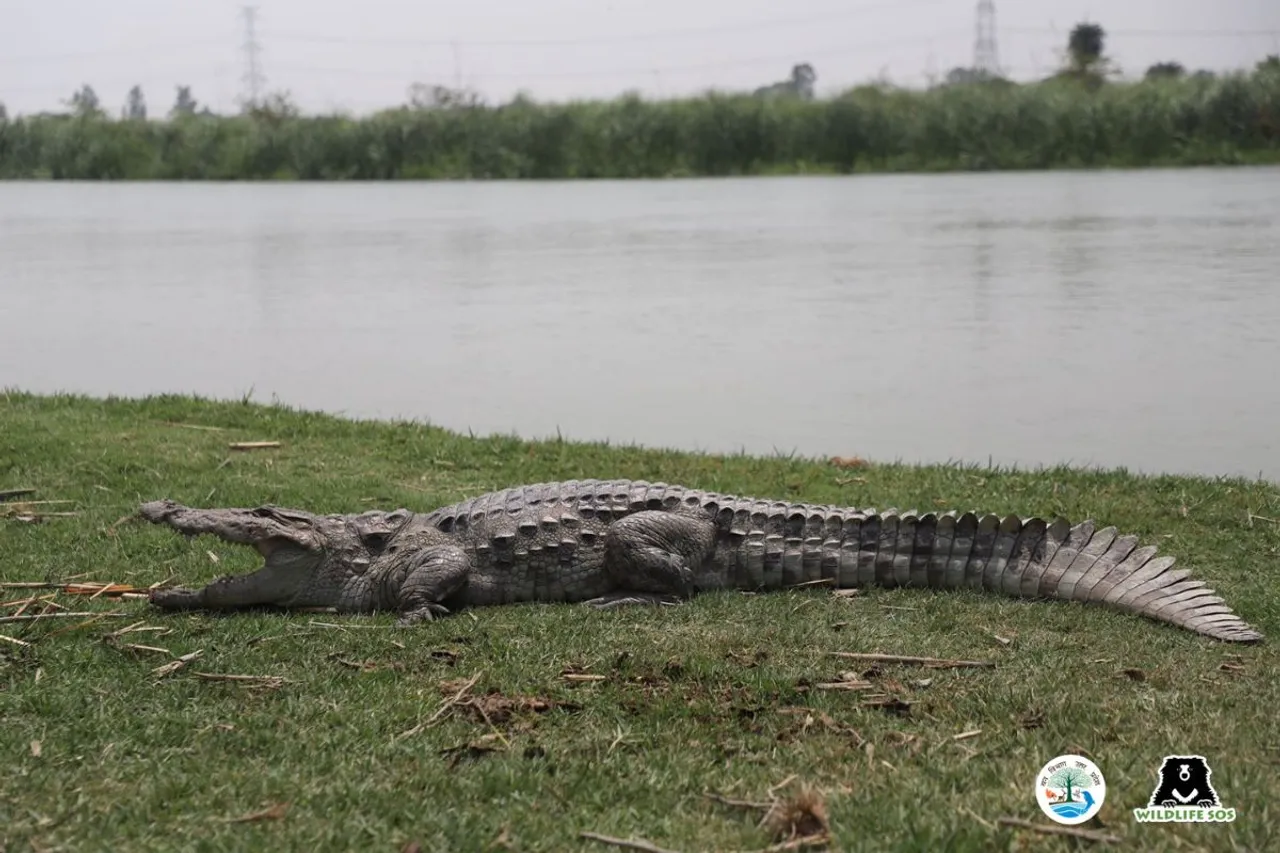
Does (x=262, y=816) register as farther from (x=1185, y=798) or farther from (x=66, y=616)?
(x=1185, y=798)

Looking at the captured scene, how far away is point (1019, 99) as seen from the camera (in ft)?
77.5

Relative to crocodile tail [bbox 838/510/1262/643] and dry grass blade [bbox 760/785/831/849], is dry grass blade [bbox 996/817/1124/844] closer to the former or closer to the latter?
dry grass blade [bbox 760/785/831/849]

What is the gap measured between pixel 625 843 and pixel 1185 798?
1177 mm

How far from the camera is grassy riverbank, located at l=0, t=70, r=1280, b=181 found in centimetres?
2189

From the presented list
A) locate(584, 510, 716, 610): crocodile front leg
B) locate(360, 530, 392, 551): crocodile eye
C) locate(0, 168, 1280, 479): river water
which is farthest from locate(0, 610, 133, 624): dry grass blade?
locate(0, 168, 1280, 479): river water

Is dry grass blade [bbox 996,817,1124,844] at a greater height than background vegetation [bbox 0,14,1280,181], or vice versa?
background vegetation [bbox 0,14,1280,181]

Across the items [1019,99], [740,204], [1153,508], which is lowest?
[1153,508]

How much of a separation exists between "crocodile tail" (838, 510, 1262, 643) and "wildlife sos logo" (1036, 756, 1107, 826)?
1.42 metres

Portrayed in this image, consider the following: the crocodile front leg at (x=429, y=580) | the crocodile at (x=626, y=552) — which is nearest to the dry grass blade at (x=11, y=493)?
the crocodile at (x=626, y=552)

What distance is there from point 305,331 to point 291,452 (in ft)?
16.4

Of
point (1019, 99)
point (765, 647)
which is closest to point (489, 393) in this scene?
point (765, 647)

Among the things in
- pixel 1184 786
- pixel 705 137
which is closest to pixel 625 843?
pixel 1184 786

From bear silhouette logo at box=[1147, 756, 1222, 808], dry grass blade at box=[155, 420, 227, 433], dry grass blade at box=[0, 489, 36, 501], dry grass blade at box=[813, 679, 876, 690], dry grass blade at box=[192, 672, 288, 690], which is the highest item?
dry grass blade at box=[155, 420, 227, 433]

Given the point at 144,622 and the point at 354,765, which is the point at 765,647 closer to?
the point at 354,765
